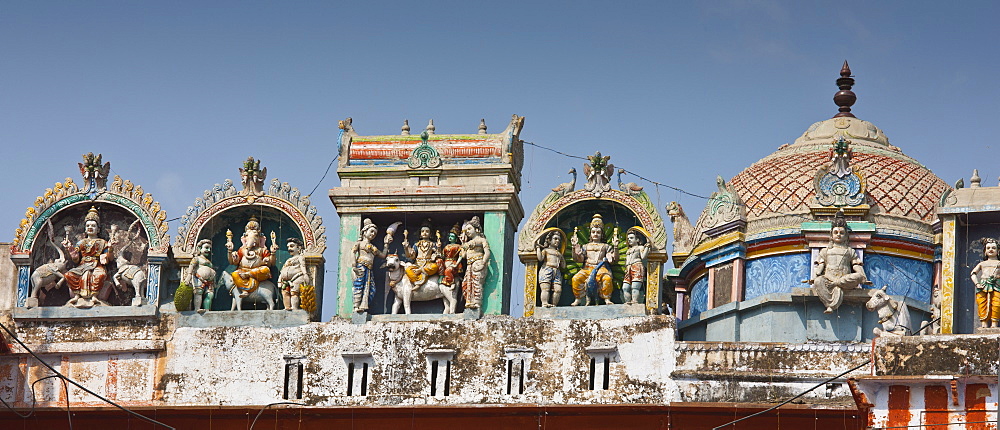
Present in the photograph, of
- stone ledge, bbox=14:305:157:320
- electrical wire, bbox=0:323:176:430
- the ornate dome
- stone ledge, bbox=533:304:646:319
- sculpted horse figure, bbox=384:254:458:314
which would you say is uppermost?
the ornate dome

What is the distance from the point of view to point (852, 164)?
45125 millimetres

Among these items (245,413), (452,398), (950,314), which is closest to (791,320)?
(950,314)

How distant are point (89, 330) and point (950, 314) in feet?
46.2

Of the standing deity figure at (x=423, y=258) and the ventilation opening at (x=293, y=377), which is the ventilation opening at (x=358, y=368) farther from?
the standing deity figure at (x=423, y=258)

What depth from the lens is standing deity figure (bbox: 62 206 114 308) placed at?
4338 cm

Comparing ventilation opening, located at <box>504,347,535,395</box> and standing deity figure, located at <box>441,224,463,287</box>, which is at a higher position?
standing deity figure, located at <box>441,224,463,287</box>

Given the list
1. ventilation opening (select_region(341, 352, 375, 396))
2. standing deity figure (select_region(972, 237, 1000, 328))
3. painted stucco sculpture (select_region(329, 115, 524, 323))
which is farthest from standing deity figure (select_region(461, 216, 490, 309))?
standing deity figure (select_region(972, 237, 1000, 328))

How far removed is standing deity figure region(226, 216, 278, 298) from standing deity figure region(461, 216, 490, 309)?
3.35 m

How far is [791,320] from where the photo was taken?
42875 mm

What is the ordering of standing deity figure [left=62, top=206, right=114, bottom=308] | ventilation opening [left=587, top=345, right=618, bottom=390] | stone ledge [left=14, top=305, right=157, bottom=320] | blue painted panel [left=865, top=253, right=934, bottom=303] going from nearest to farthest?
ventilation opening [left=587, top=345, right=618, bottom=390] < stone ledge [left=14, top=305, right=157, bottom=320] < standing deity figure [left=62, top=206, right=114, bottom=308] < blue painted panel [left=865, top=253, right=934, bottom=303]

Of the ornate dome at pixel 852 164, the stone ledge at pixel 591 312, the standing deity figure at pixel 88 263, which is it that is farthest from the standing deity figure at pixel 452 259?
the standing deity figure at pixel 88 263

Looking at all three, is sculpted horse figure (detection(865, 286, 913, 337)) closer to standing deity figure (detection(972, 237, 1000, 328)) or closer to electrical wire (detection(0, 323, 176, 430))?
standing deity figure (detection(972, 237, 1000, 328))

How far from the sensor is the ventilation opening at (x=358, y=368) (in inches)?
1650

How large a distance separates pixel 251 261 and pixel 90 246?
284cm
